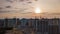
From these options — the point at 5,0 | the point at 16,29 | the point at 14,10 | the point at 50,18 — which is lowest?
the point at 16,29

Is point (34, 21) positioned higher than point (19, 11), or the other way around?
point (19, 11)

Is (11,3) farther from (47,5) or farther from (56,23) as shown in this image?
(56,23)

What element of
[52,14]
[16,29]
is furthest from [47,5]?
[16,29]

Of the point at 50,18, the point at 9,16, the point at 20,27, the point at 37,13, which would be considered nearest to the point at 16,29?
the point at 20,27

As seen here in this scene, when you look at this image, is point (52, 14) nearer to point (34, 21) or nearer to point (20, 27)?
point (34, 21)

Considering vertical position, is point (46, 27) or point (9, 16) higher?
point (9, 16)

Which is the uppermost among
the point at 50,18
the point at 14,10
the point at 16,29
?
the point at 14,10
